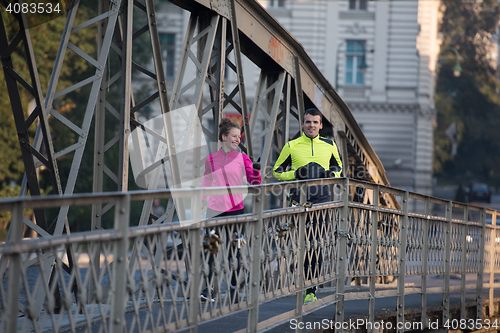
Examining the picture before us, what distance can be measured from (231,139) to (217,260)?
202cm

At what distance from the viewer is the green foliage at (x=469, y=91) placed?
137 feet

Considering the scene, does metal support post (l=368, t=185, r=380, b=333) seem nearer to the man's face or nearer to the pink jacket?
the man's face

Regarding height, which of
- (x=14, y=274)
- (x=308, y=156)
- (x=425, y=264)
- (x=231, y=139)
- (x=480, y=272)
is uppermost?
(x=231, y=139)

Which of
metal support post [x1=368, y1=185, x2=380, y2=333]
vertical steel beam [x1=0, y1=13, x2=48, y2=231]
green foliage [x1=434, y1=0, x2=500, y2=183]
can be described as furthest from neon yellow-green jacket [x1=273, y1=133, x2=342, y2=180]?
green foliage [x1=434, y1=0, x2=500, y2=183]

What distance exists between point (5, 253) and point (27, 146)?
2879 mm

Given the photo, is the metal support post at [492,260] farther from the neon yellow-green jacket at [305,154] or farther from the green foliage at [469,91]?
the green foliage at [469,91]

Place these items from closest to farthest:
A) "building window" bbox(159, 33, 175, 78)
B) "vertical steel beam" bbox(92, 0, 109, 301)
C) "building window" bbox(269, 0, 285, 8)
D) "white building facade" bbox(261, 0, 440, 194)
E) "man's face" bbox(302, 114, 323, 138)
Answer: "vertical steel beam" bbox(92, 0, 109, 301)
"man's face" bbox(302, 114, 323, 138)
"white building facade" bbox(261, 0, 440, 194)
"building window" bbox(269, 0, 285, 8)
"building window" bbox(159, 33, 175, 78)

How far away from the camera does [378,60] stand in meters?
34.3

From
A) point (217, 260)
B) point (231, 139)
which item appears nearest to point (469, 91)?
point (231, 139)

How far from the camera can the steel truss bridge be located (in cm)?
343

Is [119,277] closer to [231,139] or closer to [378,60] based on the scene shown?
[231,139]

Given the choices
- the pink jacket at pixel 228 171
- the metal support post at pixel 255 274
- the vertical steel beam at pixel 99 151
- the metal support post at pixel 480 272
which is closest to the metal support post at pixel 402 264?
the pink jacket at pixel 228 171

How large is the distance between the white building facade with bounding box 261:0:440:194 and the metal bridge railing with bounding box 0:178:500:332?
2550cm

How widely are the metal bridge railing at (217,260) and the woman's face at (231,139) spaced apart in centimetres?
100
